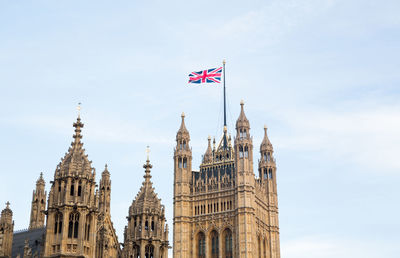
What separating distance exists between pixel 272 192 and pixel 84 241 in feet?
295

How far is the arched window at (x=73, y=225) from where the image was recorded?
4778cm

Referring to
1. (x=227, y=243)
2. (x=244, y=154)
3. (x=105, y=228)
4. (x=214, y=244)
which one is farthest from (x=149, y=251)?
(x=244, y=154)

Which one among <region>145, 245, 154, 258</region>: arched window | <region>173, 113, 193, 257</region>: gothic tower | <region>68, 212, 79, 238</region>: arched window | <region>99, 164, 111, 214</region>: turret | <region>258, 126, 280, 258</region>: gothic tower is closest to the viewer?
<region>68, 212, 79, 238</region>: arched window

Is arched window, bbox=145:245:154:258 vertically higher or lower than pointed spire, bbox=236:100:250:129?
lower

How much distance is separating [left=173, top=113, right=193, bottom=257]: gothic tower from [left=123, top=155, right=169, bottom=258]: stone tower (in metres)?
68.1

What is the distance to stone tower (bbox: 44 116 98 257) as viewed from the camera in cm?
4731

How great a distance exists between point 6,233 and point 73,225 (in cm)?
806

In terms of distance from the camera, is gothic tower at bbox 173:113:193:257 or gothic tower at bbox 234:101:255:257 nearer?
gothic tower at bbox 234:101:255:257

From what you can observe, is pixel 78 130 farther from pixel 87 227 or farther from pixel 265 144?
pixel 265 144

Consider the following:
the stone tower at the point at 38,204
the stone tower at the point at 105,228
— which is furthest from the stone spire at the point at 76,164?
the stone tower at the point at 38,204

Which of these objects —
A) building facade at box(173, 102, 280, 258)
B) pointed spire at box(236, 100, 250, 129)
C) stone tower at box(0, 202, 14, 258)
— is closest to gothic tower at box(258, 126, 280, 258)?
building facade at box(173, 102, 280, 258)

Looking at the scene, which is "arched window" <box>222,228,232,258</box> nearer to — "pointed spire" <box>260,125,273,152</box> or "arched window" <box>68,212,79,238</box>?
"pointed spire" <box>260,125,273,152</box>

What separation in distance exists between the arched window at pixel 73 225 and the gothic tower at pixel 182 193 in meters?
→ 77.5

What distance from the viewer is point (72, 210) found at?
48156 mm
